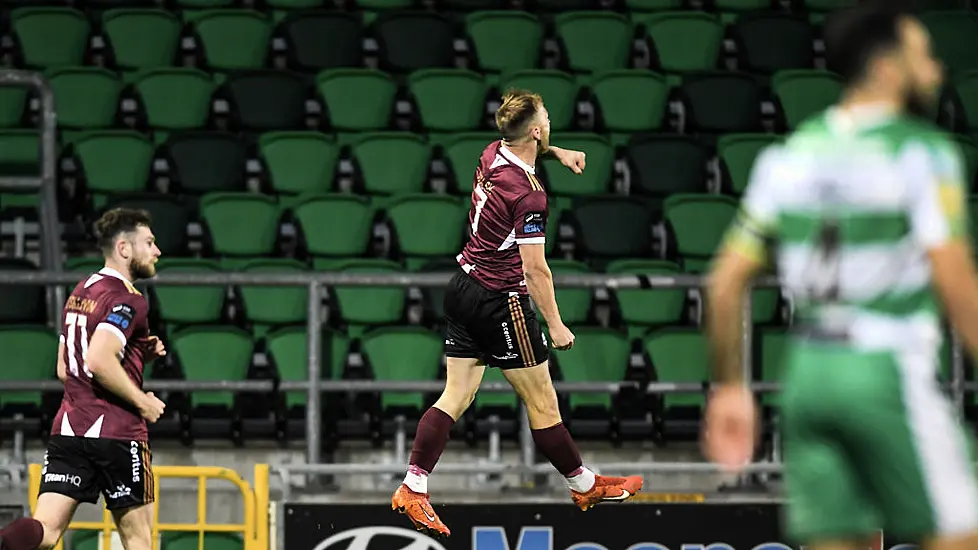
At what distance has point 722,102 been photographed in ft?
37.3

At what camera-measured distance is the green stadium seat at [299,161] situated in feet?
34.7

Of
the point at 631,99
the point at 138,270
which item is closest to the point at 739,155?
the point at 631,99

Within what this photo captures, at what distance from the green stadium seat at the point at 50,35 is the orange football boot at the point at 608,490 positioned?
6366mm

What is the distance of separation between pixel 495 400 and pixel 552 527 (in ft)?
3.67

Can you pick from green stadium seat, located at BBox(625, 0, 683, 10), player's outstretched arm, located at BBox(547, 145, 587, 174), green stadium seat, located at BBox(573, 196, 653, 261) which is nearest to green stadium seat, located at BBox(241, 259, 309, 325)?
green stadium seat, located at BBox(573, 196, 653, 261)

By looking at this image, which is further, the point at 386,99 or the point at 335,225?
the point at 386,99

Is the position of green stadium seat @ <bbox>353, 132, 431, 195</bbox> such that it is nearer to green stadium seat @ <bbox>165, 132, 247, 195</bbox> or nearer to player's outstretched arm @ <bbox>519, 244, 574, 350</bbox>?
green stadium seat @ <bbox>165, 132, 247, 195</bbox>

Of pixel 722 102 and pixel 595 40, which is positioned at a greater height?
pixel 595 40

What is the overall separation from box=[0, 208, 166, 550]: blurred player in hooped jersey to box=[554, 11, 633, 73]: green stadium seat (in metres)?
5.73

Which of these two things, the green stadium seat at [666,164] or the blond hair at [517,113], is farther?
the green stadium seat at [666,164]

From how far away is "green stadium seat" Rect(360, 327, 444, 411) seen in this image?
918 centimetres

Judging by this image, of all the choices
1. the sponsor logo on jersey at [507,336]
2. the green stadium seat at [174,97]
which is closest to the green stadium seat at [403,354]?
the sponsor logo on jersey at [507,336]

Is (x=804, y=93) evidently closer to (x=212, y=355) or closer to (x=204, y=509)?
(x=212, y=355)

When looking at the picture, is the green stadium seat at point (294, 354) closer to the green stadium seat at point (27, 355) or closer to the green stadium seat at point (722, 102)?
the green stadium seat at point (27, 355)
